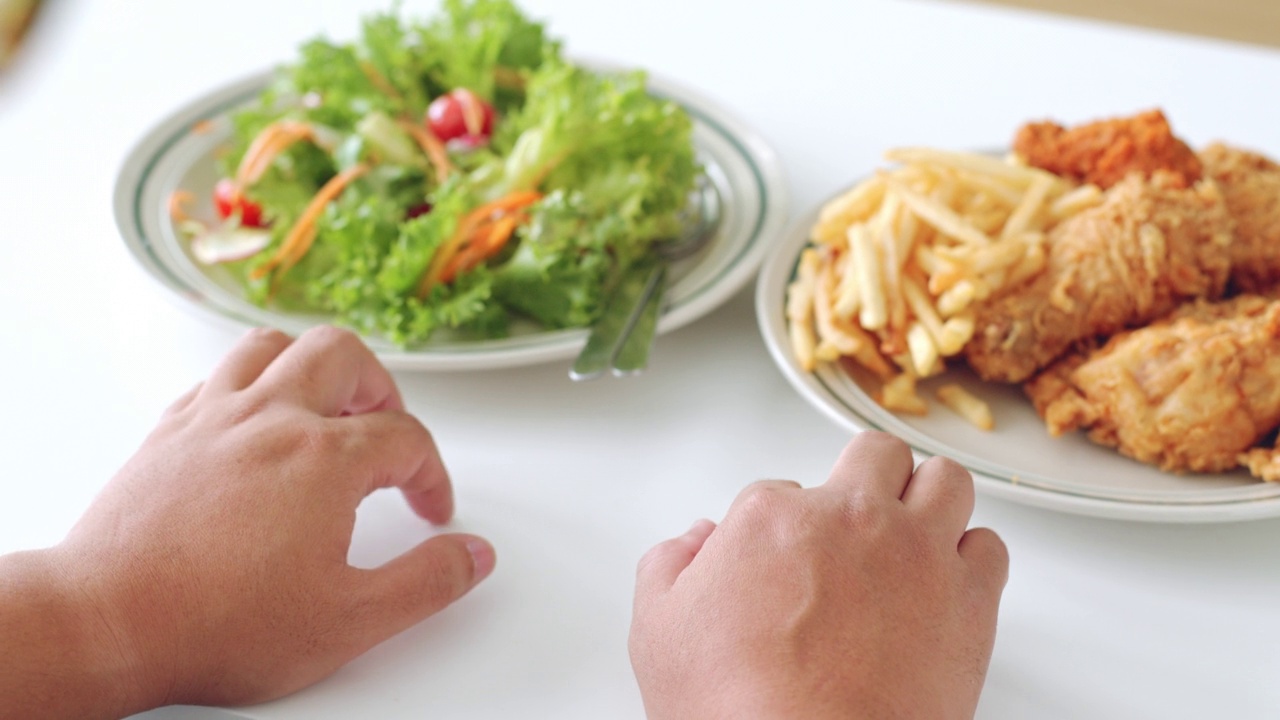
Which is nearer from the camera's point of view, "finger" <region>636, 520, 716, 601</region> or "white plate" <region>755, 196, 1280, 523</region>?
"finger" <region>636, 520, 716, 601</region>

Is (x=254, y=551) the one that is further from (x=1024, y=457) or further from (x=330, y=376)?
(x=1024, y=457)

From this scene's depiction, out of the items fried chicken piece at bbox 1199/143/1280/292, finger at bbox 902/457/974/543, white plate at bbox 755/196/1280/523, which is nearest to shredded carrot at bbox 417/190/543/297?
white plate at bbox 755/196/1280/523

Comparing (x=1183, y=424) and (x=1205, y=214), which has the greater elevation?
(x=1205, y=214)

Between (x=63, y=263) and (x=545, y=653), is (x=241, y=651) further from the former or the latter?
(x=63, y=263)

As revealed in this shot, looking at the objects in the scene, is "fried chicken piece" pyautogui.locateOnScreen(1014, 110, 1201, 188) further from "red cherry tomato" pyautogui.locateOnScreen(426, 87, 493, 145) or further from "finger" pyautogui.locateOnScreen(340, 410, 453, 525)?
"finger" pyautogui.locateOnScreen(340, 410, 453, 525)

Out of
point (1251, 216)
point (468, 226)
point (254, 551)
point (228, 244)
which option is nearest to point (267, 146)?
point (228, 244)

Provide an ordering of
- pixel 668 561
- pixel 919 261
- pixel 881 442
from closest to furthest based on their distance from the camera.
Answer: pixel 668 561 → pixel 881 442 → pixel 919 261

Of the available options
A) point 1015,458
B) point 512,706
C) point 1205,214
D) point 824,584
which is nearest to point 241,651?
point 512,706
